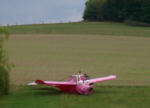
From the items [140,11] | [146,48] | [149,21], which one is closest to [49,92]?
[146,48]

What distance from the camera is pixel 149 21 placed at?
276ft

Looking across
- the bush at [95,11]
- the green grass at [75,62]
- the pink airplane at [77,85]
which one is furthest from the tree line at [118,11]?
the pink airplane at [77,85]

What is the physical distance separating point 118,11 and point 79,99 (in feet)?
260

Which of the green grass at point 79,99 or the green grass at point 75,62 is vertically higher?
the green grass at point 79,99

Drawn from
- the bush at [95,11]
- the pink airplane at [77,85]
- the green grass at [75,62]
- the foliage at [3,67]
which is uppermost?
the foliage at [3,67]

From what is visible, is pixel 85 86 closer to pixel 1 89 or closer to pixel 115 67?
pixel 1 89

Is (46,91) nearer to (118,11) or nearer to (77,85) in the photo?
(77,85)

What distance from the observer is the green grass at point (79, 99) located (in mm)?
14484

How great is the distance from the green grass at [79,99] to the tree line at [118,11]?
69.0 metres

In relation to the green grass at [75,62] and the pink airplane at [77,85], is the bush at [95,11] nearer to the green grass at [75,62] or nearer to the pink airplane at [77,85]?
the green grass at [75,62]

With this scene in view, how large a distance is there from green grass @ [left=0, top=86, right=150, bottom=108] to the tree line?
69.0 metres

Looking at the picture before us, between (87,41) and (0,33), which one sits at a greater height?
(0,33)

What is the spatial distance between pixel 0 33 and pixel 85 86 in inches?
149

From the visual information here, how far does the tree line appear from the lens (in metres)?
89.9
